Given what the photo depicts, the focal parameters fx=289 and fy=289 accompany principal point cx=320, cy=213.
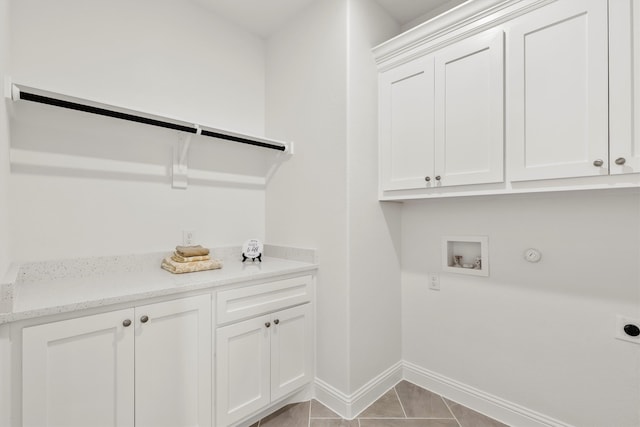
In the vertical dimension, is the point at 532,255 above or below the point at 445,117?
below

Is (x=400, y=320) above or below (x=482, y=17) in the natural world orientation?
below

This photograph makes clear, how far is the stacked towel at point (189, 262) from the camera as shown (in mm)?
1618

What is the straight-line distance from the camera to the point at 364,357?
6.11ft

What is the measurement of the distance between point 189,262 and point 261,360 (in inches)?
27.4

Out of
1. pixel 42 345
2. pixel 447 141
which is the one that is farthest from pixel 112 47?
pixel 447 141

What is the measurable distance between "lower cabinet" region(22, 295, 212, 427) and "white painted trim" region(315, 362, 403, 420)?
73 centimetres

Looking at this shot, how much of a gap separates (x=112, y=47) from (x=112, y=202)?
0.91 metres

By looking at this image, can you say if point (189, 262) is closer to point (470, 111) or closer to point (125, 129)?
point (125, 129)

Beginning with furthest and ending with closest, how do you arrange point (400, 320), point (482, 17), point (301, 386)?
point (400, 320)
point (301, 386)
point (482, 17)

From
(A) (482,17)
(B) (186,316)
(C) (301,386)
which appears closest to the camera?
(B) (186,316)

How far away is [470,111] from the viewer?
1.58 m

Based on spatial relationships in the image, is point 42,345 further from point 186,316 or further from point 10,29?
point 10,29

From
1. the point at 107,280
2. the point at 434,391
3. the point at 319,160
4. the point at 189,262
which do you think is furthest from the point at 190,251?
the point at 434,391

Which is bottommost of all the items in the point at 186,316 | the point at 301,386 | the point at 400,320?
the point at 301,386
